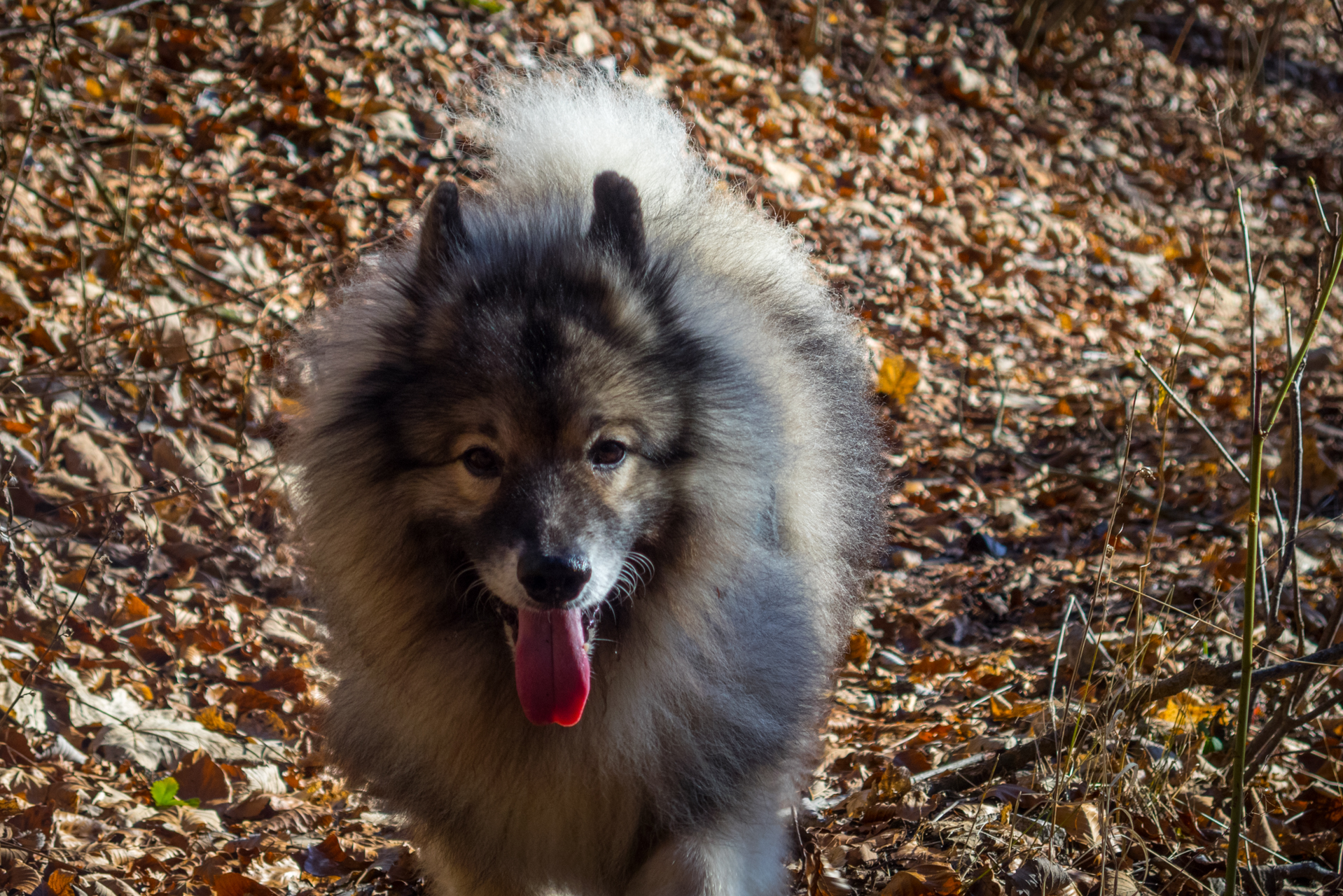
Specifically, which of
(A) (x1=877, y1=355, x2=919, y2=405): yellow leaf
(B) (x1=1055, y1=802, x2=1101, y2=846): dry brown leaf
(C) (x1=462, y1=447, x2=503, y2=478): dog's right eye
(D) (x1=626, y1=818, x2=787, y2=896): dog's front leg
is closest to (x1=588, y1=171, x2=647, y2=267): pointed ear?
(C) (x1=462, y1=447, x2=503, y2=478): dog's right eye

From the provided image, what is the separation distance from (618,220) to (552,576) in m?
0.89

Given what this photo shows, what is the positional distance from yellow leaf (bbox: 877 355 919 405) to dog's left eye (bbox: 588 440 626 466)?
3545 millimetres

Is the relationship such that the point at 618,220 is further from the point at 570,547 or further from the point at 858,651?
the point at 858,651

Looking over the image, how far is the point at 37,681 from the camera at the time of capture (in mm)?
3293

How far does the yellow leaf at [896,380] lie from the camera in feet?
18.9

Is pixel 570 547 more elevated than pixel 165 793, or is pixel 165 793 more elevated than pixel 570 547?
pixel 570 547

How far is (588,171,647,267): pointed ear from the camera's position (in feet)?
8.31

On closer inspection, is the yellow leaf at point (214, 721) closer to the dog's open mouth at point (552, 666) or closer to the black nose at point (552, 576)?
the dog's open mouth at point (552, 666)

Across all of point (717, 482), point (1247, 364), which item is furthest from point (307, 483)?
point (1247, 364)

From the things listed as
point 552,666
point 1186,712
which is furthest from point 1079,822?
point 552,666

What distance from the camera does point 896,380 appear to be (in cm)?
577

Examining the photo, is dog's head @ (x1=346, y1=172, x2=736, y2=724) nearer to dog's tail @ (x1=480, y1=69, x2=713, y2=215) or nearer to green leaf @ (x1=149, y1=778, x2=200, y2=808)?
dog's tail @ (x1=480, y1=69, x2=713, y2=215)

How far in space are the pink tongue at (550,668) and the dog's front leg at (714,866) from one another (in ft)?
1.29

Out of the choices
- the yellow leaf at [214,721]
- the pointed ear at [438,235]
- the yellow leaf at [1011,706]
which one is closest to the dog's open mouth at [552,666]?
the pointed ear at [438,235]
